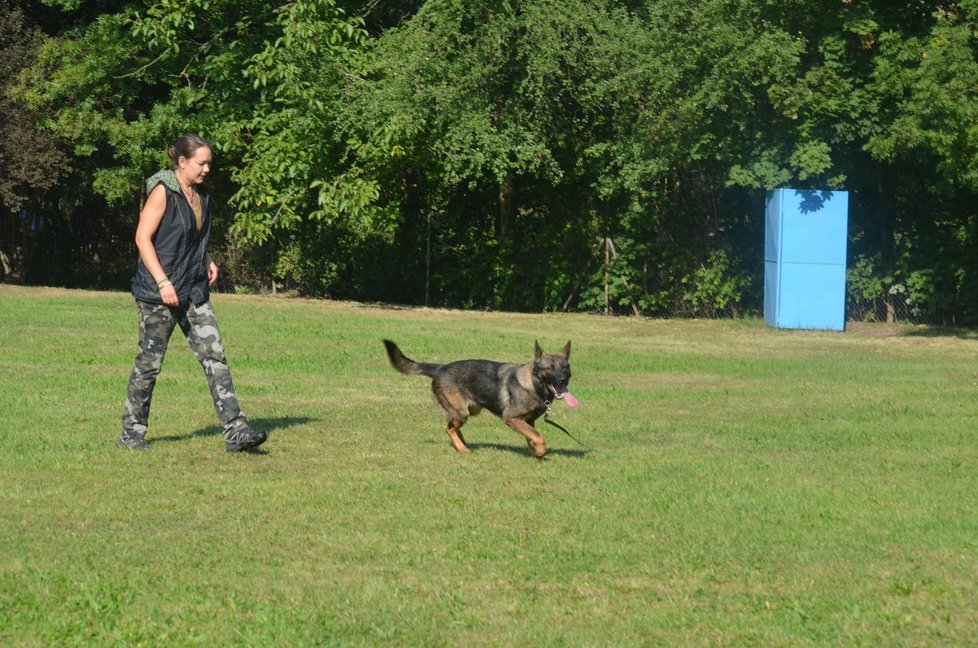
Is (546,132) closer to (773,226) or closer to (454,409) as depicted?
(773,226)

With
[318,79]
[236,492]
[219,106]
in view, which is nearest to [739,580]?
[236,492]

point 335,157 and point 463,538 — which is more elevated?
point 335,157

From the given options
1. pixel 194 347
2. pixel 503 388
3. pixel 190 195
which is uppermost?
pixel 190 195

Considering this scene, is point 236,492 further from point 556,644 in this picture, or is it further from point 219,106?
point 219,106

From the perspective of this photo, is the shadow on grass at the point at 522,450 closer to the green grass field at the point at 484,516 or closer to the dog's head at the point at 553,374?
the green grass field at the point at 484,516

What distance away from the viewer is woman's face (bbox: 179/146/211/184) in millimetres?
9594

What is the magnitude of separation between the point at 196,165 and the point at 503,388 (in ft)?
9.16

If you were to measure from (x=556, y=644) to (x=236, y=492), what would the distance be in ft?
11.6

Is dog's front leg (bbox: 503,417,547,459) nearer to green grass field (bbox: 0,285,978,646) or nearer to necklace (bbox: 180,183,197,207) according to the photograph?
green grass field (bbox: 0,285,978,646)

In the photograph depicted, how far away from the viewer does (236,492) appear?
8719 mm

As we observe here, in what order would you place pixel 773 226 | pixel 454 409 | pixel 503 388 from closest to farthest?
pixel 503 388 < pixel 454 409 < pixel 773 226

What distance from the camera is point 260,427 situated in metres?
11.6

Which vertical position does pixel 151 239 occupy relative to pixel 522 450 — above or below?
above

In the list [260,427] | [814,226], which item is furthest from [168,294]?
[814,226]
